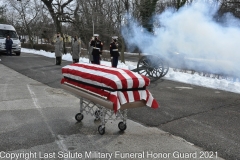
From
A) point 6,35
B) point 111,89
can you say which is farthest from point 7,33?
point 111,89

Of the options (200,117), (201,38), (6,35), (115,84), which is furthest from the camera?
(6,35)

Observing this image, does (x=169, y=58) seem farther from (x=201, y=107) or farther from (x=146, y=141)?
(x=146, y=141)

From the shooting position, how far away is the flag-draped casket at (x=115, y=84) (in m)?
4.06

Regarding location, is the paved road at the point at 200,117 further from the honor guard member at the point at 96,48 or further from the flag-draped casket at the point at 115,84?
the honor guard member at the point at 96,48

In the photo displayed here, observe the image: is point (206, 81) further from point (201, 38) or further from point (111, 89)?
point (111, 89)

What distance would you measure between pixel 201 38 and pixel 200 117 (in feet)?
16.3

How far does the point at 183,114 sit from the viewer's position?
5.92 metres

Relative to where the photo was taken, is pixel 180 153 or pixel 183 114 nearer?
pixel 180 153

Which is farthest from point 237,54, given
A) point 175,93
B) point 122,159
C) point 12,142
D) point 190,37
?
point 12,142

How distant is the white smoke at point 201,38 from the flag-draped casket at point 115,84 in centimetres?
601

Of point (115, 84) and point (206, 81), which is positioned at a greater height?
point (115, 84)

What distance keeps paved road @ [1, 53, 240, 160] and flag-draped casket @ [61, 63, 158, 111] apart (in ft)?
3.32

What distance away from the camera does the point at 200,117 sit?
5707mm

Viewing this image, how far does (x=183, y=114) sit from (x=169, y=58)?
6.16 meters
